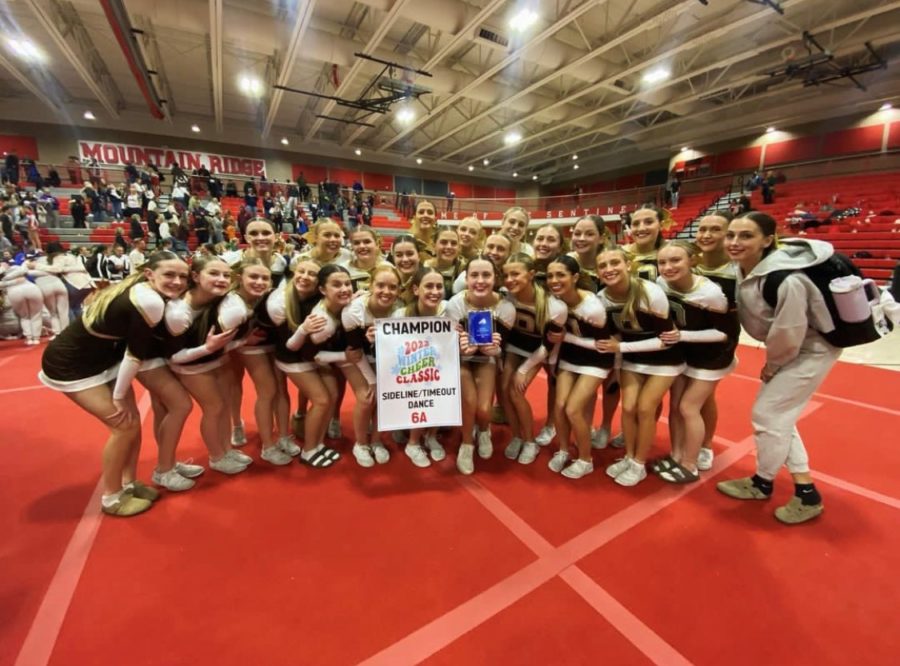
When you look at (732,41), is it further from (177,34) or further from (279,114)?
(279,114)

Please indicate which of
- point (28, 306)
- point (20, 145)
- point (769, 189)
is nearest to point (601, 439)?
point (28, 306)

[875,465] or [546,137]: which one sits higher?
[546,137]

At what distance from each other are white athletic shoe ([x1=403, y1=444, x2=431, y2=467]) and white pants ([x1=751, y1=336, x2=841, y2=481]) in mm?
2344

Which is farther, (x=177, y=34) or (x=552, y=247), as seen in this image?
(x=177, y=34)

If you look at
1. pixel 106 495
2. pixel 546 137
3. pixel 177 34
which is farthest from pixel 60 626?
pixel 546 137

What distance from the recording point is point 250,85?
1453 centimetres

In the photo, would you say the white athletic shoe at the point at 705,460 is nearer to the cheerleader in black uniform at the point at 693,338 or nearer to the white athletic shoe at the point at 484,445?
the cheerleader in black uniform at the point at 693,338

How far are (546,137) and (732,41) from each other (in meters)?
10.3

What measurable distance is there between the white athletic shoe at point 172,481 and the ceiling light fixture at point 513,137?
20.8 metres

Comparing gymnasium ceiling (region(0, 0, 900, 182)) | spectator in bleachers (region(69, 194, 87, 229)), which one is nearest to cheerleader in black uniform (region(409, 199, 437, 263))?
gymnasium ceiling (region(0, 0, 900, 182))

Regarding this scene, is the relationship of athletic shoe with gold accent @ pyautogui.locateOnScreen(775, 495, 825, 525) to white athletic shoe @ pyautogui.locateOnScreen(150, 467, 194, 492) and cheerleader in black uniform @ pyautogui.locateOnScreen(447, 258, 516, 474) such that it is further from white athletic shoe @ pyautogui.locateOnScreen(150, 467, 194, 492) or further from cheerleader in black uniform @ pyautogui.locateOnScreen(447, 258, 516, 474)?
white athletic shoe @ pyautogui.locateOnScreen(150, 467, 194, 492)

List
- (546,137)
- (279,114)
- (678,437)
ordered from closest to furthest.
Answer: (678,437), (279,114), (546,137)

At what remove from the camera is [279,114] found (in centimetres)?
1931

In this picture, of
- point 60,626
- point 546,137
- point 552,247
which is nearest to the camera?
point 60,626
